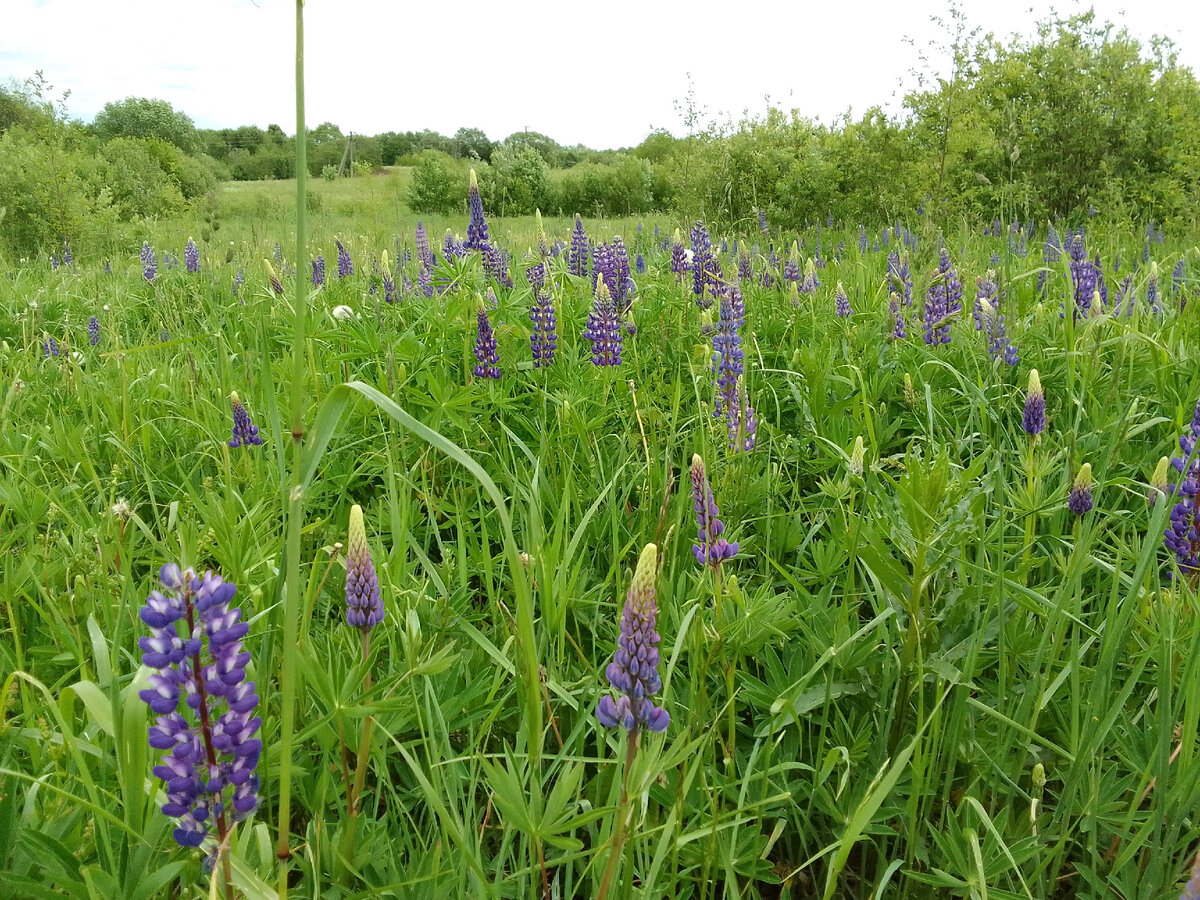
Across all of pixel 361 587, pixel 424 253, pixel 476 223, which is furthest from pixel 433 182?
pixel 361 587

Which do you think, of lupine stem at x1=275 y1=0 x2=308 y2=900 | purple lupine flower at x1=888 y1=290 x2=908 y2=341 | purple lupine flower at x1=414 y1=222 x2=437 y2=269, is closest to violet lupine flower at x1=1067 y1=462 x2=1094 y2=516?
lupine stem at x1=275 y1=0 x2=308 y2=900

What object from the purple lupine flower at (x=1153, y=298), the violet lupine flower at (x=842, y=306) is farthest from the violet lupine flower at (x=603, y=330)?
the purple lupine flower at (x=1153, y=298)

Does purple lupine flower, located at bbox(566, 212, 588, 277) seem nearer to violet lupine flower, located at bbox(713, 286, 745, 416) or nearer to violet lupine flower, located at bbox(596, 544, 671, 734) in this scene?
violet lupine flower, located at bbox(713, 286, 745, 416)

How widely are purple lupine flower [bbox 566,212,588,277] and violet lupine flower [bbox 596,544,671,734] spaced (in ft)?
14.1

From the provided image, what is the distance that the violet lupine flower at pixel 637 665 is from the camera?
3.40 ft

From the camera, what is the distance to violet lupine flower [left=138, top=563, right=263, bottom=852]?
0.98 metres

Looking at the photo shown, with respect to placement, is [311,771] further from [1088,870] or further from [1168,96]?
[1168,96]

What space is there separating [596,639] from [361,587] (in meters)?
0.70

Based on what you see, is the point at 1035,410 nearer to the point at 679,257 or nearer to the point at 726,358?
the point at 726,358

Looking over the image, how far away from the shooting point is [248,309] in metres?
4.85

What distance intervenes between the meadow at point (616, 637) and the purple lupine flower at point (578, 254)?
1.86 meters

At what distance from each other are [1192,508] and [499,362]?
92.8 inches

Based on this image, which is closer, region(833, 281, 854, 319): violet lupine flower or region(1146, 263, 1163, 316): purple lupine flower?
region(833, 281, 854, 319): violet lupine flower

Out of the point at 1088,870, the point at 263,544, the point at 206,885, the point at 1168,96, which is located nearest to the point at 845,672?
A: the point at 1088,870
